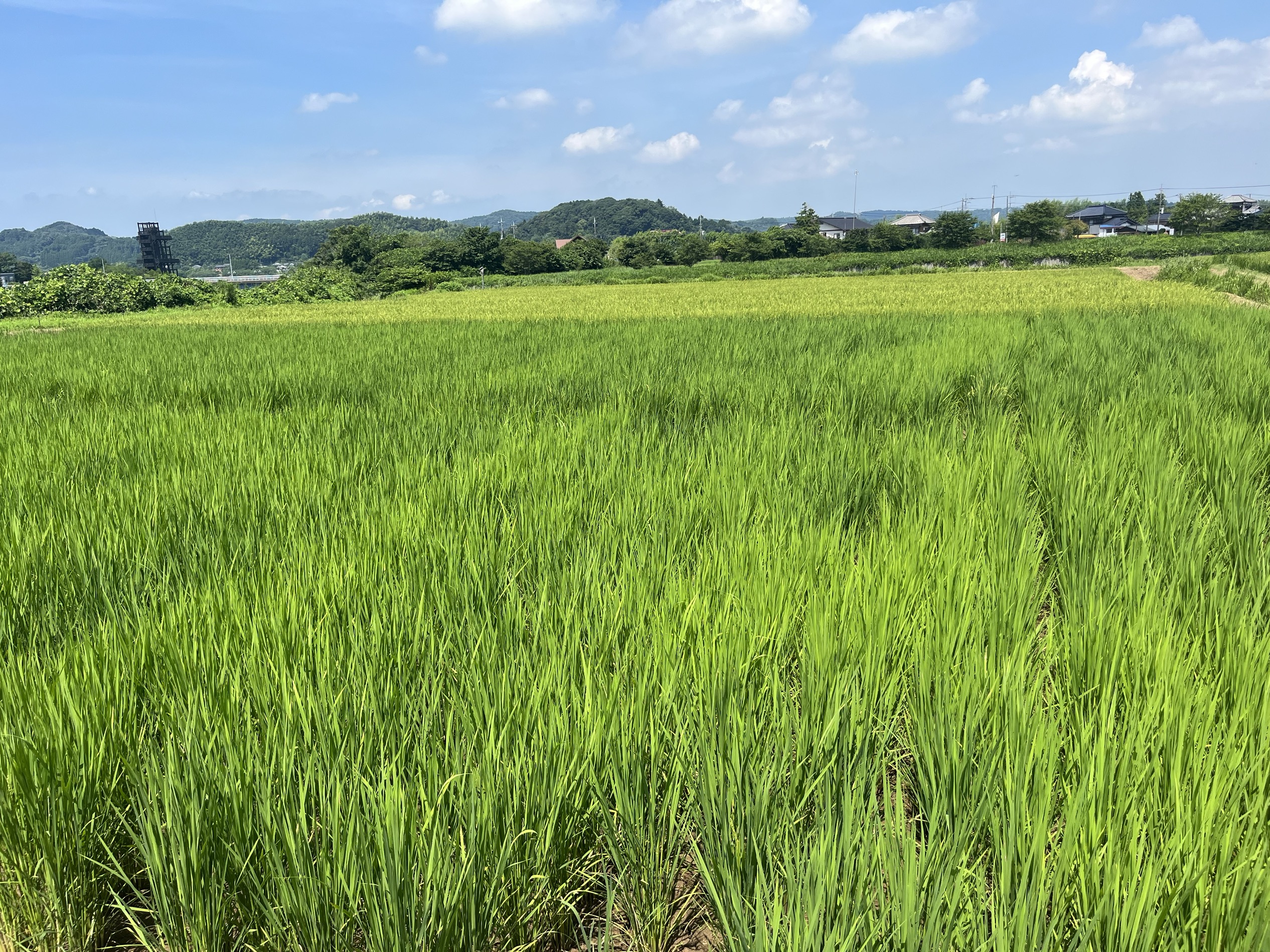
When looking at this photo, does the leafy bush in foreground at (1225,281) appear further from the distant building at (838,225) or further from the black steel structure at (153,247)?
the black steel structure at (153,247)

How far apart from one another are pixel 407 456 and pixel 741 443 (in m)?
1.71

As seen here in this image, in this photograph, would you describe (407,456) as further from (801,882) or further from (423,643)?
(801,882)

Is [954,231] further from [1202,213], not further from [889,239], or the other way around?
[1202,213]

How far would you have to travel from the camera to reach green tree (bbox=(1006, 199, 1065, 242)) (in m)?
62.5

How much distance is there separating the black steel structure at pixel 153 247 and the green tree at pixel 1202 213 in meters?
117

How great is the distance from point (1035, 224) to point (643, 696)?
75468mm

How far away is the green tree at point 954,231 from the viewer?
60.8 m

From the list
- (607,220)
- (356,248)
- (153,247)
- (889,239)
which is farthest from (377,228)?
(889,239)

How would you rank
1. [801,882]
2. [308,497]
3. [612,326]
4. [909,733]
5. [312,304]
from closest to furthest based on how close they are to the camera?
1. [801,882]
2. [909,733]
3. [308,497]
4. [612,326]
5. [312,304]

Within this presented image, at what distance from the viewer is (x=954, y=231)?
61.6 metres

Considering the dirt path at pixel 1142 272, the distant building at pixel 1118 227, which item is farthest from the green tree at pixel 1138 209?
the dirt path at pixel 1142 272

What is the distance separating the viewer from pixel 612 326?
10992 mm

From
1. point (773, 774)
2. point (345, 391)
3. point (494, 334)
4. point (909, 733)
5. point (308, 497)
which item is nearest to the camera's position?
point (773, 774)

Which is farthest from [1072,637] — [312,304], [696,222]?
[696,222]
